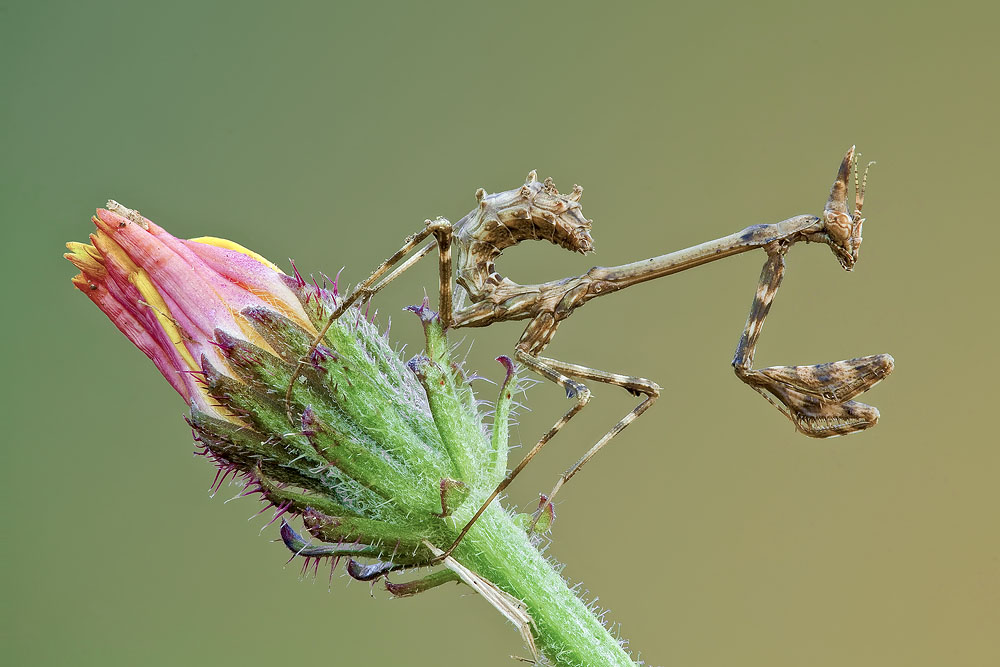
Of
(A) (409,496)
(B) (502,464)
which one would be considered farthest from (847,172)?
(A) (409,496)

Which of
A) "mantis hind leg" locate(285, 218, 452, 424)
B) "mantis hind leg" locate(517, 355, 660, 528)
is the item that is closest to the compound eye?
"mantis hind leg" locate(517, 355, 660, 528)

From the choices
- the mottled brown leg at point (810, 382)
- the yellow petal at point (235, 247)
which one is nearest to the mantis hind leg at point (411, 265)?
the yellow petal at point (235, 247)

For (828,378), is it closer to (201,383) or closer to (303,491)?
(303,491)

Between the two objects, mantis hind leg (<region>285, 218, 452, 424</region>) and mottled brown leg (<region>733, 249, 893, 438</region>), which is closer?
mantis hind leg (<region>285, 218, 452, 424</region>)

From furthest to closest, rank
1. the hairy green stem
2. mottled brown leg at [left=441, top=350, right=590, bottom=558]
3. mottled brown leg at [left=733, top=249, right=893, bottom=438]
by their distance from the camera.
Result: mottled brown leg at [left=733, top=249, right=893, bottom=438]
mottled brown leg at [left=441, top=350, right=590, bottom=558]
the hairy green stem

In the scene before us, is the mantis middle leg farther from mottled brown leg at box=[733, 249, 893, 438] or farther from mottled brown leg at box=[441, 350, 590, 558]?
mottled brown leg at box=[733, 249, 893, 438]

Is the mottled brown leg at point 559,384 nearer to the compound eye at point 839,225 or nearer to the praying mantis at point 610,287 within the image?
the praying mantis at point 610,287

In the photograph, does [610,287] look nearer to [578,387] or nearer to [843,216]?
[578,387]

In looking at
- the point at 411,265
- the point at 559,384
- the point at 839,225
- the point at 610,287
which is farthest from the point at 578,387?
the point at 839,225
